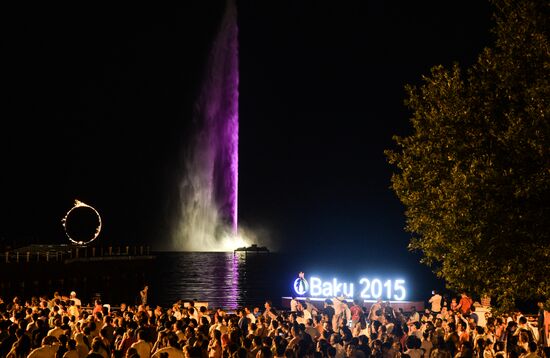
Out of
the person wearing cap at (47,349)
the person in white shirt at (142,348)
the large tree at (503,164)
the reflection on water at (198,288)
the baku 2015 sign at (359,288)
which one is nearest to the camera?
the person wearing cap at (47,349)

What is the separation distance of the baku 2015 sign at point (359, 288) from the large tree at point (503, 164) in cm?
1397

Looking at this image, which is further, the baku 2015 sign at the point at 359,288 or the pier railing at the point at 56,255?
the pier railing at the point at 56,255

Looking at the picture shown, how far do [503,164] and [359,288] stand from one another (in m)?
18.4

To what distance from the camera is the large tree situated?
20484 mm

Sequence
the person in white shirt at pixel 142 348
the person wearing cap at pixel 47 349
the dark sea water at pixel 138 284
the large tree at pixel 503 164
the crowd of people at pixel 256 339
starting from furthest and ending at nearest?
1. the dark sea water at pixel 138 284
2. the large tree at pixel 503 164
3. the person in white shirt at pixel 142 348
4. the crowd of people at pixel 256 339
5. the person wearing cap at pixel 47 349

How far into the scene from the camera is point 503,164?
69.4ft

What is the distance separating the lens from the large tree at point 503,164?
20.5 m

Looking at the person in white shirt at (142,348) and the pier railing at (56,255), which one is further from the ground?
the pier railing at (56,255)

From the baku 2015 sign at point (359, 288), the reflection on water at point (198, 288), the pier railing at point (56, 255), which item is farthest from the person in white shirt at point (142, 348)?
the pier railing at point (56, 255)

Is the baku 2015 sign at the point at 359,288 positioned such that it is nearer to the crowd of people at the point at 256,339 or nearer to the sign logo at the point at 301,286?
the sign logo at the point at 301,286

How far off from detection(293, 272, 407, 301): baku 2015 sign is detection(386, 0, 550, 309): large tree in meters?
14.0

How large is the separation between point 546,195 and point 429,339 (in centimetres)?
487

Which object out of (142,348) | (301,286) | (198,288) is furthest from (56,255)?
(142,348)

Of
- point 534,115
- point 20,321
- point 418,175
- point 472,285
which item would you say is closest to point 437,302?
point 418,175
